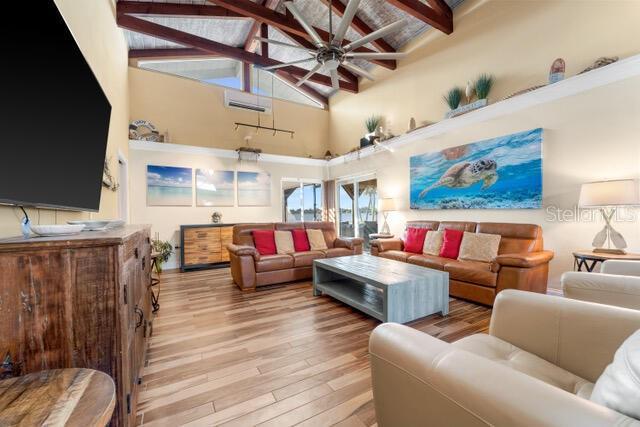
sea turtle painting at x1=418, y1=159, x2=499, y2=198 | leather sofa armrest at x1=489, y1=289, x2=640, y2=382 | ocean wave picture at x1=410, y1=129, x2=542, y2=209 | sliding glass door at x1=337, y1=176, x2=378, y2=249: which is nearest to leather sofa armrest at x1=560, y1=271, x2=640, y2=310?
leather sofa armrest at x1=489, y1=289, x2=640, y2=382

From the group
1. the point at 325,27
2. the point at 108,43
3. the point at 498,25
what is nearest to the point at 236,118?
the point at 325,27

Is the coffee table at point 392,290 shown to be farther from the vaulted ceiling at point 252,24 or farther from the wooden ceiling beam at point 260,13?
the wooden ceiling beam at point 260,13

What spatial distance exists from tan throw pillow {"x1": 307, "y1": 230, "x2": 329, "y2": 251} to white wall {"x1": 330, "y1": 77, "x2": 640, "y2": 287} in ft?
8.13

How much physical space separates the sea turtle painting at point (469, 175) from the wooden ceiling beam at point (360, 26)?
291 cm

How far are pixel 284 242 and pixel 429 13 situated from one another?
4.30 metres

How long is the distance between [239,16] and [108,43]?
224cm

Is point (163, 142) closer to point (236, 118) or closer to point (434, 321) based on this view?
point (236, 118)

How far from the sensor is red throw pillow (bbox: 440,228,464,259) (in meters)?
3.65

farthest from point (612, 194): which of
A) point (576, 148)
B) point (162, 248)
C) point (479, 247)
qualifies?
point (162, 248)

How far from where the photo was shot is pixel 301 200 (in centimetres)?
730

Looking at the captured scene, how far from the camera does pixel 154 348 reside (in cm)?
212

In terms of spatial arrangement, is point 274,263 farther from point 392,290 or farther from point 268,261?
point 392,290

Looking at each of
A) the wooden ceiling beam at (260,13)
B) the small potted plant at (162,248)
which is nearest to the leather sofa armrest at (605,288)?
the wooden ceiling beam at (260,13)

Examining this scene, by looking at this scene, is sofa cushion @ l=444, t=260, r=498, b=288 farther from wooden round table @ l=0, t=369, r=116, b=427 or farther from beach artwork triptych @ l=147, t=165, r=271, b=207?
beach artwork triptych @ l=147, t=165, r=271, b=207
